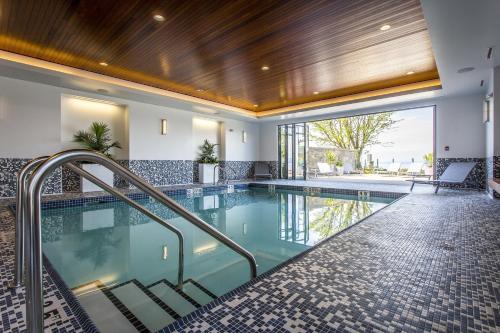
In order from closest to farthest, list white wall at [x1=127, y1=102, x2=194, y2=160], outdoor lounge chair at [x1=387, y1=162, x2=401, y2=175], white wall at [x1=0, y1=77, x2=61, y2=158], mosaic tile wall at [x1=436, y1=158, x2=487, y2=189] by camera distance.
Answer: white wall at [x1=0, y1=77, x2=61, y2=158]
mosaic tile wall at [x1=436, y1=158, x2=487, y2=189]
white wall at [x1=127, y1=102, x2=194, y2=160]
outdoor lounge chair at [x1=387, y1=162, x2=401, y2=175]

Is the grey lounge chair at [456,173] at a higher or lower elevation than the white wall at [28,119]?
lower

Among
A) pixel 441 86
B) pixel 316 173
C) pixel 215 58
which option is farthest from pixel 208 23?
pixel 316 173

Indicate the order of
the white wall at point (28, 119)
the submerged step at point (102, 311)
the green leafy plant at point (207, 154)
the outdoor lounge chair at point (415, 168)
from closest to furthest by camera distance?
the submerged step at point (102, 311)
the white wall at point (28, 119)
the green leafy plant at point (207, 154)
the outdoor lounge chair at point (415, 168)

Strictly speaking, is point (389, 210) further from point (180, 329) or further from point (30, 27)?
point (30, 27)

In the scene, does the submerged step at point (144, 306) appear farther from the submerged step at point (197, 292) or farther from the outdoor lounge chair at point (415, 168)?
the outdoor lounge chair at point (415, 168)

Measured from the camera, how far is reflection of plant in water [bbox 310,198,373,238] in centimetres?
397

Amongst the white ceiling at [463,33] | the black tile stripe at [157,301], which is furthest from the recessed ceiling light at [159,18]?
the black tile stripe at [157,301]

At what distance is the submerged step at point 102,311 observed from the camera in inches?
62.0

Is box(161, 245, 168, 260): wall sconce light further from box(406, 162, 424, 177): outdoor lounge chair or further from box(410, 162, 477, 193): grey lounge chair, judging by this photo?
box(406, 162, 424, 177): outdoor lounge chair

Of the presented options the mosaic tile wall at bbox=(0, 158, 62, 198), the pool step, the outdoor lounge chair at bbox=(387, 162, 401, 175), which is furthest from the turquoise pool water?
the outdoor lounge chair at bbox=(387, 162, 401, 175)

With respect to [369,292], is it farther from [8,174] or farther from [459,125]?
→ [459,125]

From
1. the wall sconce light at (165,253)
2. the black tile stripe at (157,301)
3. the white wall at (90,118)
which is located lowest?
the black tile stripe at (157,301)

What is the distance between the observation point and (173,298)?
6.57ft

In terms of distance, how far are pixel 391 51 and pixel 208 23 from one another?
329 cm
